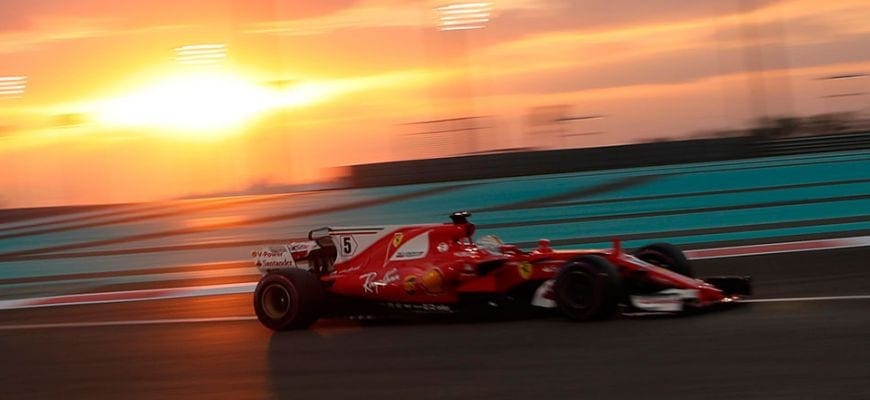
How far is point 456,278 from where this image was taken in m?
7.43

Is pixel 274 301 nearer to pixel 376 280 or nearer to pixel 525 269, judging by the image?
pixel 376 280

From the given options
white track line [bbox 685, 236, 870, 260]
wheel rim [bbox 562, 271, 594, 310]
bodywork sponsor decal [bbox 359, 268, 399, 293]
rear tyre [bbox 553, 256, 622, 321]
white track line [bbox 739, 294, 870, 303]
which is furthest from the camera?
white track line [bbox 685, 236, 870, 260]

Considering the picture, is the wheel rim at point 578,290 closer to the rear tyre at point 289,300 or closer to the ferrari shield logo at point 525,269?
the ferrari shield logo at point 525,269

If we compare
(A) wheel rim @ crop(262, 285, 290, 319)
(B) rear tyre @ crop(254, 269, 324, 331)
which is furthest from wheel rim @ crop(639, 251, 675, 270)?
(A) wheel rim @ crop(262, 285, 290, 319)

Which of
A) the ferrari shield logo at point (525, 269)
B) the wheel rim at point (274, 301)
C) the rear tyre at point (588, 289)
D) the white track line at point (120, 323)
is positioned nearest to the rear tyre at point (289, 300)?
the wheel rim at point (274, 301)

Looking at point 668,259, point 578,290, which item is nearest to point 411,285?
point 578,290

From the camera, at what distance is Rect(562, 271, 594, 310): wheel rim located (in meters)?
6.85

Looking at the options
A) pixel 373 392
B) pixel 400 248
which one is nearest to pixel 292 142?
pixel 400 248

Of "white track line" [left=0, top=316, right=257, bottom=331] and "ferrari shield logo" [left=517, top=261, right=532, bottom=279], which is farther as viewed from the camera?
"white track line" [left=0, top=316, right=257, bottom=331]

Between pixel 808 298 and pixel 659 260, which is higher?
pixel 659 260

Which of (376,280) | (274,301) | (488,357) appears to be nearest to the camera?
(488,357)

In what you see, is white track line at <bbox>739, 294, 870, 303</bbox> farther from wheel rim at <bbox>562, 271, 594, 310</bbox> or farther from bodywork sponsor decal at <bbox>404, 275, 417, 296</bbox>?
bodywork sponsor decal at <bbox>404, 275, 417, 296</bbox>

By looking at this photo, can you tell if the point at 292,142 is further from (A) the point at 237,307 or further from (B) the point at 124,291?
(A) the point at 237,307

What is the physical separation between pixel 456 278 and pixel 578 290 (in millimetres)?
865
